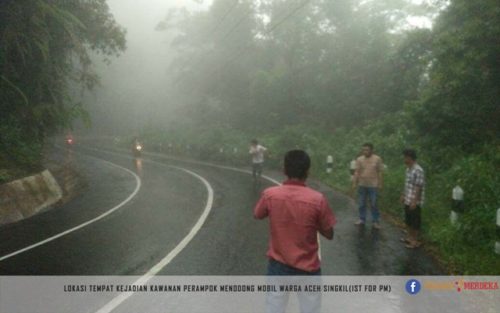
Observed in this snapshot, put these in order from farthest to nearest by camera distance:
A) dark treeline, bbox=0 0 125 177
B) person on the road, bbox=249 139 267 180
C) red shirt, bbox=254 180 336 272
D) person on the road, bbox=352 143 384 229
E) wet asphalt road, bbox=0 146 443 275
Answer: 1. person on the road, bbox=249 139 267 180
2. dark treeline, bbox=0 0 125 177
3. person on the road, bbox=352 143 384 229
4. wet asphalt road, bbox=0 146 443 275
5. red shirt, bbox=254 180 336 272

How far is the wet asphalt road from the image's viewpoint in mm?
7043

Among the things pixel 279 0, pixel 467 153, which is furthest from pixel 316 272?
pixel 279 0

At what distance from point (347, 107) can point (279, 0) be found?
504 inches

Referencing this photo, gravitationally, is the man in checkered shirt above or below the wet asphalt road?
above

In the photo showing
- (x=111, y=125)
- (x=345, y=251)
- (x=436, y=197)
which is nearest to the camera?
(x=345, y=251)

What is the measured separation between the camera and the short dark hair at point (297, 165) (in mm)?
3783

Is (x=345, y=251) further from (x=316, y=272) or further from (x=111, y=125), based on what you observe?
(x=111, y=125)

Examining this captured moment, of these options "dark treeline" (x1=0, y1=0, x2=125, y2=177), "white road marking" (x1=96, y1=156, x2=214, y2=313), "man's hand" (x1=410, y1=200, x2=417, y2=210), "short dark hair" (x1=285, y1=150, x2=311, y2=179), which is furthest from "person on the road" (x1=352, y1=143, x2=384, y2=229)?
"dark treeline" (x1=0, y1=0, x2=125, y2=177)

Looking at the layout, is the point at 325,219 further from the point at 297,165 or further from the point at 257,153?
the point at 257,153

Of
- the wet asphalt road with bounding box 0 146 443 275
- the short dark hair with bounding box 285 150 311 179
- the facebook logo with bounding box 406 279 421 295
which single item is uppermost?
the short dark hair with bounding box 285 150 311 179

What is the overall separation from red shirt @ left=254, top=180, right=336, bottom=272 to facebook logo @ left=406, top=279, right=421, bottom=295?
3.04 m

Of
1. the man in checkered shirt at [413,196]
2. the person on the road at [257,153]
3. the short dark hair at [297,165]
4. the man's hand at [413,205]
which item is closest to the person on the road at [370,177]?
the man in checkered shirt at [413,196]

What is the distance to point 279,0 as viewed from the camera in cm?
3491

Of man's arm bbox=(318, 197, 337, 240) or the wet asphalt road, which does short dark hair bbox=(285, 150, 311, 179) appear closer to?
man's arm bbox=(318, 197, 337, 240)
